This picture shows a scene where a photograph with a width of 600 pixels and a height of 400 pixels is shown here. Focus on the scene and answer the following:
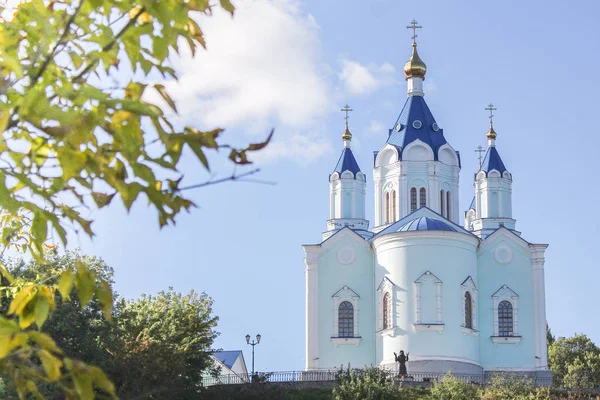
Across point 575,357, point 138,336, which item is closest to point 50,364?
point 138,336

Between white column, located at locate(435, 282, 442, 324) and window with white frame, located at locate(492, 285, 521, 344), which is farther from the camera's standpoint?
window with white frame, located at locate(492, 285, 521, 344)

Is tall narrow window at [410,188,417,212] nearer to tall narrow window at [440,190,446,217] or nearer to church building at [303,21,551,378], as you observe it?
church building at [303,21,551,378]

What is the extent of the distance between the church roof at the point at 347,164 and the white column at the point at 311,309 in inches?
168

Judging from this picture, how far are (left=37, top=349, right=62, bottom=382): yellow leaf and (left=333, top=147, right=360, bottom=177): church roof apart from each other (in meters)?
44.8

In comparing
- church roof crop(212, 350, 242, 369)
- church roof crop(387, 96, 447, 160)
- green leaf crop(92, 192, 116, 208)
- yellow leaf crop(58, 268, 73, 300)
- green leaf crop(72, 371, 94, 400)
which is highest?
church roof crop(387, 96, 447, 160)

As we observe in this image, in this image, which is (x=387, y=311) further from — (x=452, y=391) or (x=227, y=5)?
(x=227, y=5)

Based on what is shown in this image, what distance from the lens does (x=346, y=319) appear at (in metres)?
46.8

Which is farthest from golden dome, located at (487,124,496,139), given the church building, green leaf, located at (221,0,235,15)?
green leaf, located at (221,0,235,15)

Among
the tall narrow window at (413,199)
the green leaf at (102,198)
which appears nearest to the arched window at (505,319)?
the tall narrow window at (413,199)

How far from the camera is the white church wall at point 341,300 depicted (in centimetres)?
4616

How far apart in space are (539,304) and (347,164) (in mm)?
10803

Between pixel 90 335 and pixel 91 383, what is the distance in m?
29.8

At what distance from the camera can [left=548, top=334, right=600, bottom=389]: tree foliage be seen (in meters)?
63.0

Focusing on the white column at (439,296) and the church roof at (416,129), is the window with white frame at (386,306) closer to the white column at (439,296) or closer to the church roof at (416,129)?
the white column at (439,296)
